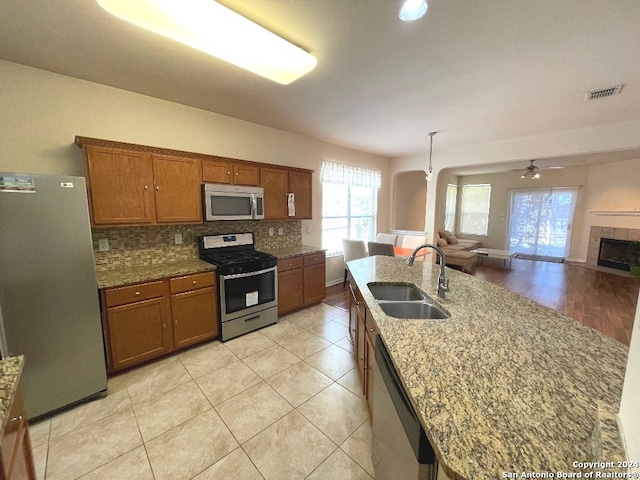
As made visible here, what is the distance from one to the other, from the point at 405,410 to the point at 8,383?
1451mm

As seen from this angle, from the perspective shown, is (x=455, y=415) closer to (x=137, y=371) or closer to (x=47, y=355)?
(x=47, y=355)

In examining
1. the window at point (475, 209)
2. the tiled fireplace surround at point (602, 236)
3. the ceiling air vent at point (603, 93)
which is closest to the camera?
the ceiling air vent at point (603, 93)

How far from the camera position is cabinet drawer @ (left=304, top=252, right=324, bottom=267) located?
355 cm

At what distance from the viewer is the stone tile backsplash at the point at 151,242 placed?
2.44 m

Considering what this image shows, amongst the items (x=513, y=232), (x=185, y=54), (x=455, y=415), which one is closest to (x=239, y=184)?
(x=185, y=54)

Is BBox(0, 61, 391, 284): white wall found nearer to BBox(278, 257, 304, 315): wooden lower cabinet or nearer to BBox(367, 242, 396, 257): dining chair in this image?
BBox(278, 257, 304, 315): wooden lower cabinet

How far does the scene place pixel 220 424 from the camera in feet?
5.79

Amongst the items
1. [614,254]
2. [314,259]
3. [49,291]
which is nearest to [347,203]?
[314,259]

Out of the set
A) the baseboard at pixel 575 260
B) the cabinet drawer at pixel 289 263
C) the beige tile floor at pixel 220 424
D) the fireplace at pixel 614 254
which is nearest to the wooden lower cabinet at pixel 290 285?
the cabinet drawer at pixel 289 263

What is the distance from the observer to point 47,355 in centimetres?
178

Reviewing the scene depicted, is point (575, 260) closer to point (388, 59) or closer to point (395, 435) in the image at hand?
point (388, 59)

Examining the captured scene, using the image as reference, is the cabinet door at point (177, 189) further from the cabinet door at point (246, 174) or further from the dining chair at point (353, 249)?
the dining chair at point (353, 249)

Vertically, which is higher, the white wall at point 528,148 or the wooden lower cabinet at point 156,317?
the white wall at point 528,148

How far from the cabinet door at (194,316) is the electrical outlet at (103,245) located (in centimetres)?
77
